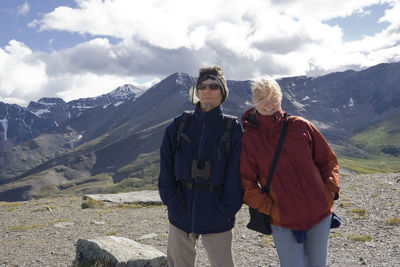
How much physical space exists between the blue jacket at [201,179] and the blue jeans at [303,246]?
921 millimetres

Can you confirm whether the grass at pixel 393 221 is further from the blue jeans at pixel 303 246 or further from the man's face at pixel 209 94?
the man's face at pixel 209 94

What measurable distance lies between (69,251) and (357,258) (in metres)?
11.7

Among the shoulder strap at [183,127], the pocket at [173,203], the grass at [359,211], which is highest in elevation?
the shoulder strap at [183,127]

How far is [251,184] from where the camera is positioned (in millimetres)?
5570

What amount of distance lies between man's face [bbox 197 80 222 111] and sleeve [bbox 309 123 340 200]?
1787 millimetres

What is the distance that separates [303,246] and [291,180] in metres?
1.24

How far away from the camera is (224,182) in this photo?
19.6ft

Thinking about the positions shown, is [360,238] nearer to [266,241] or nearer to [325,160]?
[266,241]

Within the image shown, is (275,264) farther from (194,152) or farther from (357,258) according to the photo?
(194,152)

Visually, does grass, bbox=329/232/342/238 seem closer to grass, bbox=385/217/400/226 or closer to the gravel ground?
the gravel ground

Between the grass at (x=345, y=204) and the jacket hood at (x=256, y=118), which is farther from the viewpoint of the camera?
the grass at (x=345, y=204)

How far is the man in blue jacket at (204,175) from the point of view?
5906 mm

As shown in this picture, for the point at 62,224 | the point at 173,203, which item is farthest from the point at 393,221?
the point at 62,224

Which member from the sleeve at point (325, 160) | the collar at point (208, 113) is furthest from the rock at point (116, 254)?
the sleeve at point (325, 160)
